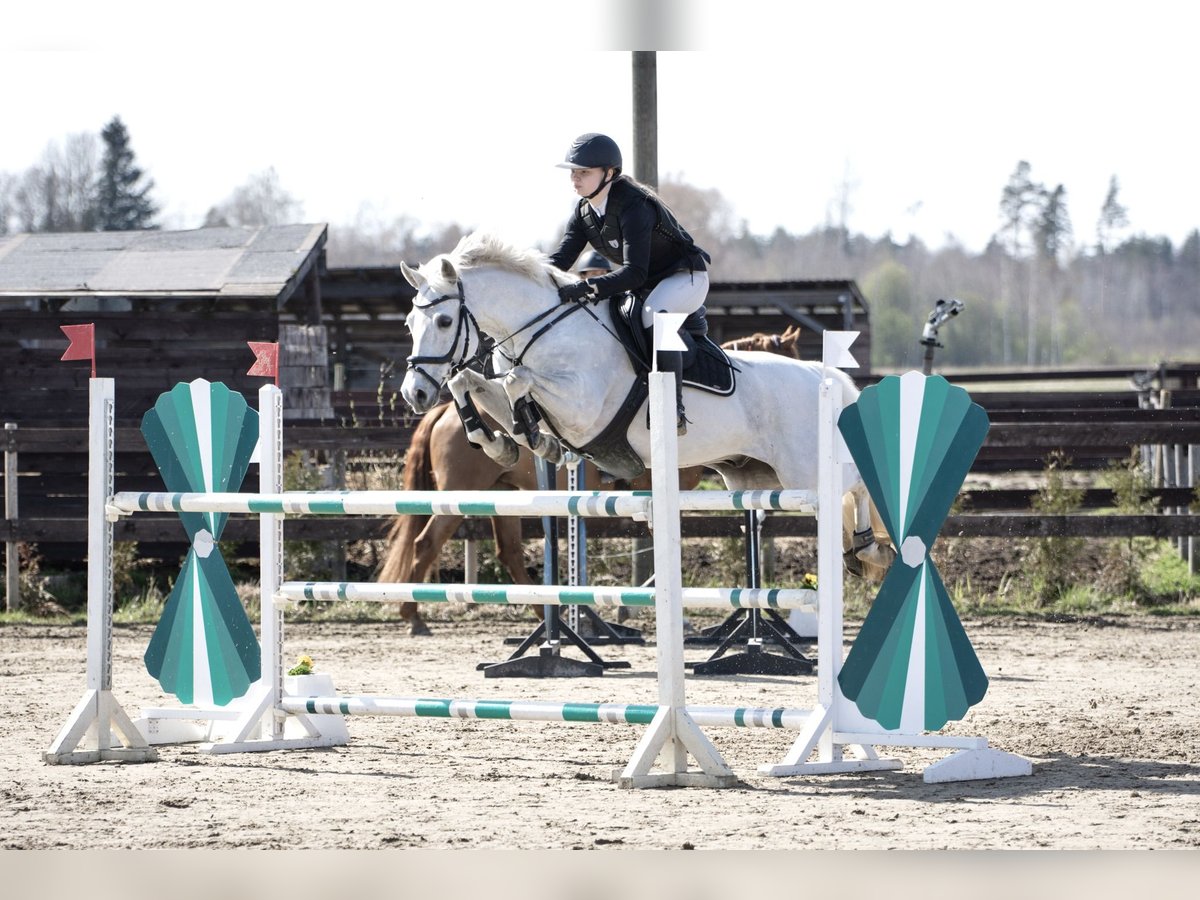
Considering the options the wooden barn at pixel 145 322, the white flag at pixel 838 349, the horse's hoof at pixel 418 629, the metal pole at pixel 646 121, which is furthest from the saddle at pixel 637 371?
the wooden barn at pixel 145 322

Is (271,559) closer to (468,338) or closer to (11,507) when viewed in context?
(468,338)

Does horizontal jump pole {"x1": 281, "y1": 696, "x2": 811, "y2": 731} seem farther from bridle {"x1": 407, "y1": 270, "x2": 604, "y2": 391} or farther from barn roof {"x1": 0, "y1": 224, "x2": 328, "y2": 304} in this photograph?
barn roof {"x1": 0, "y1": 224, "x2": 328, "y2": 304}

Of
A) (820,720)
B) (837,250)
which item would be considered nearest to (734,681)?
(820,720)

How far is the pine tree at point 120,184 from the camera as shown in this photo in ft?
175

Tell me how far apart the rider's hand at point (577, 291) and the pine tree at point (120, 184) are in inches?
2014

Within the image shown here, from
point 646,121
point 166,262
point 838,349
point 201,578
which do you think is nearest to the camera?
point 838,349

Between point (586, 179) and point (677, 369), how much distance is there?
0.77 metres

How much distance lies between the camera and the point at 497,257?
17.6 ft

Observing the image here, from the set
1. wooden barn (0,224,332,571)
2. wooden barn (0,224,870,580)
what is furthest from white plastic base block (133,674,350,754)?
wooden barn (0,224,332,571)

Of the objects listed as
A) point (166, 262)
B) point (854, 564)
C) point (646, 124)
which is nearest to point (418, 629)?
point (646, 124)

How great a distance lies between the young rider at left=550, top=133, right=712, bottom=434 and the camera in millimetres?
5195

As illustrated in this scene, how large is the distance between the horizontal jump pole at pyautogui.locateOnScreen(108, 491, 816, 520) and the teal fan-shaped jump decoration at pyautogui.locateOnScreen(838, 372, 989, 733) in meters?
0.28

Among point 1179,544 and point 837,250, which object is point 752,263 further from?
point 1179,544

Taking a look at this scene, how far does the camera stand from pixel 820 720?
445cm
